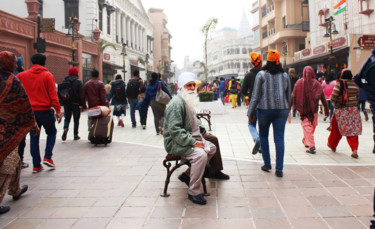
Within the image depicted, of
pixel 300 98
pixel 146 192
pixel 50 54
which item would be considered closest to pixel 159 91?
pixel 300 98

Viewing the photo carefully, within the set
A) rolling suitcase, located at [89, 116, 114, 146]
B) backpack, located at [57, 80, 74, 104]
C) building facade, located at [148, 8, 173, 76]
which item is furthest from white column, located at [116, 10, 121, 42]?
building facade, located at [148, 8, 173, 76]

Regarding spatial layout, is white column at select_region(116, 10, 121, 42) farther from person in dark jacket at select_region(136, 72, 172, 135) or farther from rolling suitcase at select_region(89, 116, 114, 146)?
rolling suitcase at select_region(89, 116, 114, 146)

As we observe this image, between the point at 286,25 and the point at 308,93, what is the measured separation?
33548mm

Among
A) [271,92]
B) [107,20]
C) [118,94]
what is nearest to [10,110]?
[271,92]

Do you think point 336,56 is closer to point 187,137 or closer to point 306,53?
point 306,53

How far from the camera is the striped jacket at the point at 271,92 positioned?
4934 mm

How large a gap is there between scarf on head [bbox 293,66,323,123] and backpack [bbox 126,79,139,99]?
6478 mm

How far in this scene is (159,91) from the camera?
9.66 m

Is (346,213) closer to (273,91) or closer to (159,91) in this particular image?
(273,91)

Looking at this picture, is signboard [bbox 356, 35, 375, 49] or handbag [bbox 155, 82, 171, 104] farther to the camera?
signboard [bbox 356, 35, 375, 49]

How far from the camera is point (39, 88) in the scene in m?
5.48

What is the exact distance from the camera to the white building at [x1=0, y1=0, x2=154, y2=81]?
2820 cm

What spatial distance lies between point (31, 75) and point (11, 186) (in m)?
2.10

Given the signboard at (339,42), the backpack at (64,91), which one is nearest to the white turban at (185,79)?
the backpack at (64,91)
